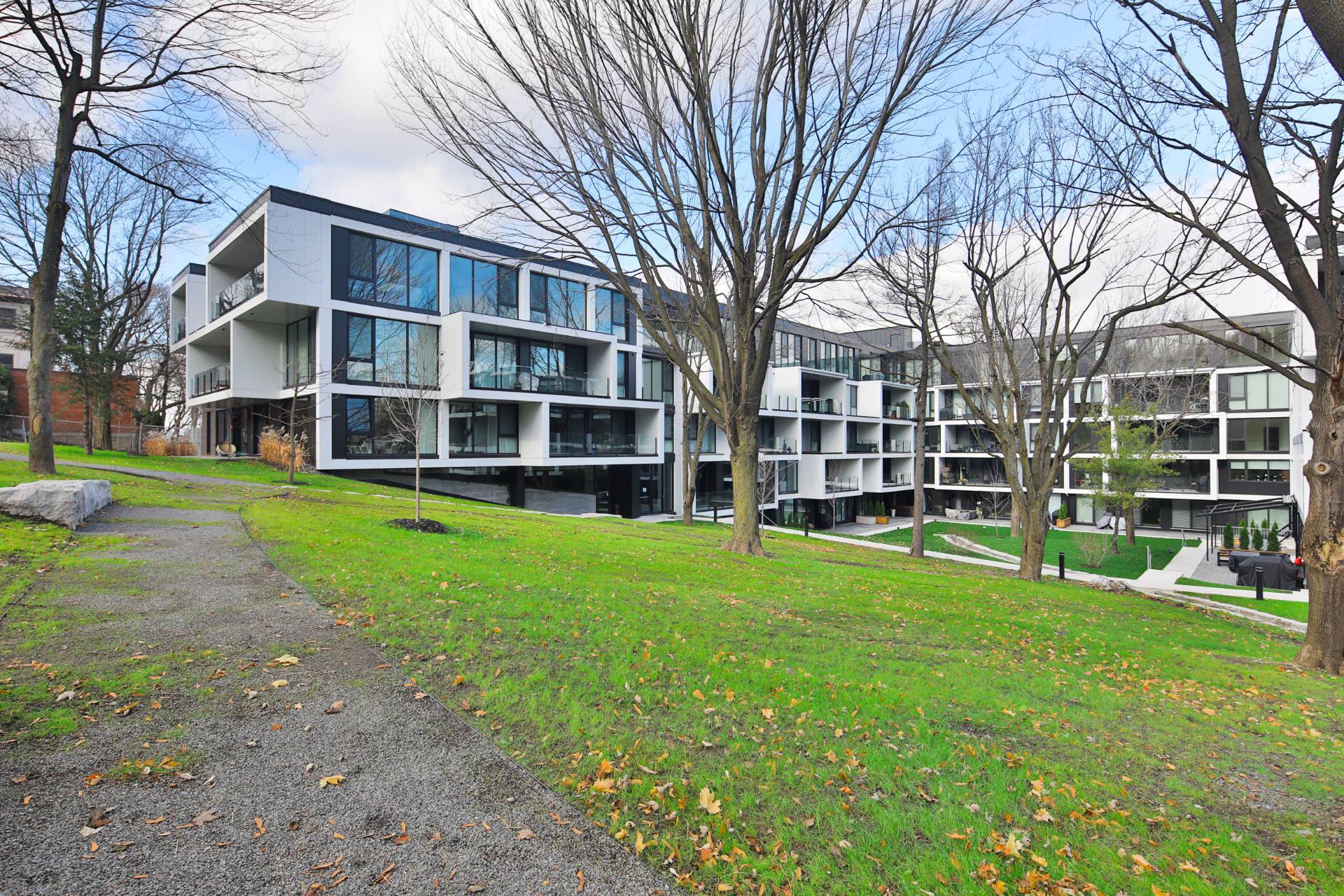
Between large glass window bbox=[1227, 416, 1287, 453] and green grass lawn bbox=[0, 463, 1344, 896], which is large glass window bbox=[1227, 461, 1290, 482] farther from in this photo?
green grass lawn bbox=[0, 463, 1344, 896]

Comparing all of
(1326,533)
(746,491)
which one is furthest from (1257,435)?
(746,491)

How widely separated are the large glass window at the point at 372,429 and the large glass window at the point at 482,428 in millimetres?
1408

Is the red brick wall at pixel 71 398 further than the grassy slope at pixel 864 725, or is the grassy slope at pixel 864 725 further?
the red brick wall at pixel 71 398

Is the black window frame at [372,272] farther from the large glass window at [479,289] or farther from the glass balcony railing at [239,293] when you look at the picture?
the glass balcony railing at [239,293]

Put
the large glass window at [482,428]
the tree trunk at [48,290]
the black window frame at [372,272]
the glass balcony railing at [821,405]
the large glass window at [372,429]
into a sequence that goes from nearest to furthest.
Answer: the tree trunk at [48,290], the black window frame at [372,272], the large glass window at [372,429], the large glass window at [482,428], the glass balcony railing at [821,405]

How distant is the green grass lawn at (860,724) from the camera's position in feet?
11.1

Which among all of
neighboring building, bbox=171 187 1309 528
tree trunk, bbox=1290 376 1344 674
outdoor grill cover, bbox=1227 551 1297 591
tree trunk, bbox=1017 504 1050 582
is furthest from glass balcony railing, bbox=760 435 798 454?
tree trunk, bbox=1290 376 1344 674

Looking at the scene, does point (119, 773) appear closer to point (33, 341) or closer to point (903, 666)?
point (903, 666)

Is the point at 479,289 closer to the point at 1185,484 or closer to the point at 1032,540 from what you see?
the point at 1032,540

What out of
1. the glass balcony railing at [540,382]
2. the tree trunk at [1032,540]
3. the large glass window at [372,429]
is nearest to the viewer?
the tree trunk at [1032,540]

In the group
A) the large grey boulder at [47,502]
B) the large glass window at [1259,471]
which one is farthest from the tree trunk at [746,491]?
the large glass window at [1259,471]

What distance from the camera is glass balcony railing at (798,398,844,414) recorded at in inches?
1649

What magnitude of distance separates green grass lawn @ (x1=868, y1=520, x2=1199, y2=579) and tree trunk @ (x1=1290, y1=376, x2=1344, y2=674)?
18651 millimetres

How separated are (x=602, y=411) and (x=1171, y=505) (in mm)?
35542
